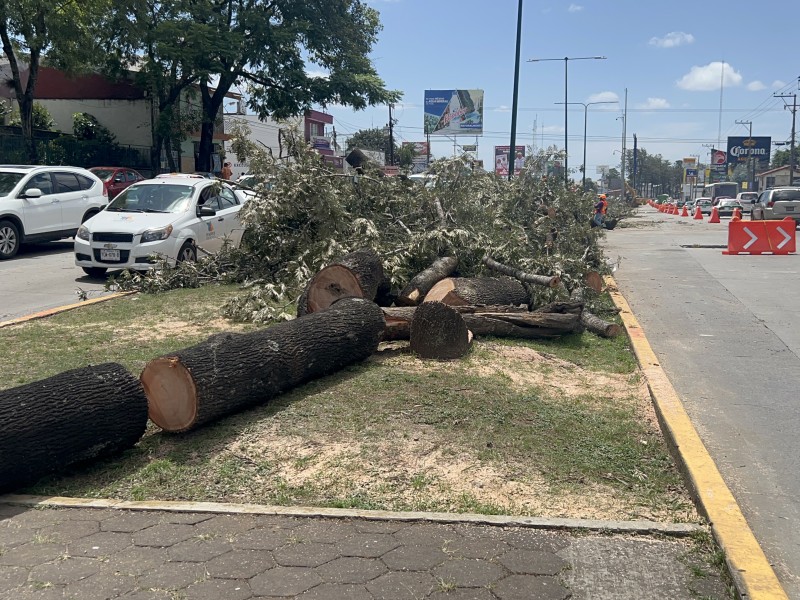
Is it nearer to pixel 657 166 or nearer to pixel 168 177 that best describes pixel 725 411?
pixel 168 177

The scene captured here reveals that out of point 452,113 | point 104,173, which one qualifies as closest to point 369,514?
point 104,173

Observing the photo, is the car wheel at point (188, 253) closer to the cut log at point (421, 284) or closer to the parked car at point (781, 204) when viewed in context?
the cut log at point (421, 284)

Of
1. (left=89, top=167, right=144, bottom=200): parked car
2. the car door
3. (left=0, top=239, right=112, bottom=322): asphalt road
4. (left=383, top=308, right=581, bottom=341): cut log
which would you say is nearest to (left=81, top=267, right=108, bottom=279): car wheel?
(left=0, top=239, right=112, bottom=322): asphalt road

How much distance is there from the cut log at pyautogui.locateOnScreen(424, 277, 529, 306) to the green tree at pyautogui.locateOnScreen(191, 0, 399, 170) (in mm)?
24922

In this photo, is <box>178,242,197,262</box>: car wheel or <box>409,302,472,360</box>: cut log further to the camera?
<box>178,242,197,262</box>: car wheel

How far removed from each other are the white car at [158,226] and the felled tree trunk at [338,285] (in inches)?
150

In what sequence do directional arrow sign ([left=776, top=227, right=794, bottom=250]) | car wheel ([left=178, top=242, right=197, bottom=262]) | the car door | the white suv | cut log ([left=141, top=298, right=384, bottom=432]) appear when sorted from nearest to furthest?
cut log ([left=141, top=298, right=384, bottom=432]), car wheel ([left=178, top=242, right=197, bottom=262]), the white suv, the car door, directional arrow sign ([left=776, top=227, right=794, bottom=250])

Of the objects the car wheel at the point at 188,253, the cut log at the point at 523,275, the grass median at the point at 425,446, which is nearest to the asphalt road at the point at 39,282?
the car wheel at the point at 188,253

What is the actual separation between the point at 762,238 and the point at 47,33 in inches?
907

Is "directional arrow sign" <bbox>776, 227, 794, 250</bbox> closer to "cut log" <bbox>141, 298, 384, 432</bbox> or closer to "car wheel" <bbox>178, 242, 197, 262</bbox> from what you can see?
"car wheel" <bbox>178, 242, 197, 262</bbox>

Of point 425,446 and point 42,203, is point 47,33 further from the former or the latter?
point 425,446

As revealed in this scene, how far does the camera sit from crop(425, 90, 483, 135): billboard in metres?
51.9

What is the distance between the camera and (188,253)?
13219 mm

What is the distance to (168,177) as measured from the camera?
14.7m
